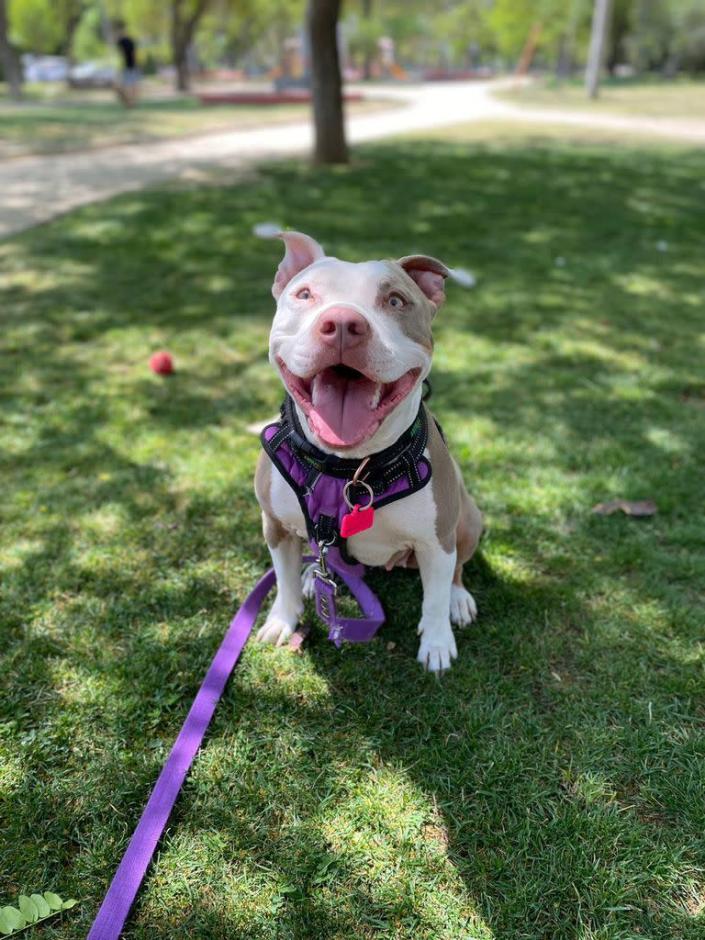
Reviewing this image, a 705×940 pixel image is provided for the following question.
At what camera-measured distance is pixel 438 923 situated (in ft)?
6.51

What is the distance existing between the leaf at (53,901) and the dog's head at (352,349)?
4.96 ft

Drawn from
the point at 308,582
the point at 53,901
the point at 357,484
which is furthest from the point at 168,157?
the point at 53,901

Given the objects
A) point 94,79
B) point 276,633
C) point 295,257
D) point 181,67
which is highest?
point 295,257

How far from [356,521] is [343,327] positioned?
0.72m

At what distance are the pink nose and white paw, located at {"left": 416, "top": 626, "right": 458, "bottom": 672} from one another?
1329 mm

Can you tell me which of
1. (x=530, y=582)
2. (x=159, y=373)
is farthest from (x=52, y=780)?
(x=159, y=373)

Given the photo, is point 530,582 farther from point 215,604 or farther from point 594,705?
point 215,604

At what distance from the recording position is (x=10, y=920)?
1.89 meters

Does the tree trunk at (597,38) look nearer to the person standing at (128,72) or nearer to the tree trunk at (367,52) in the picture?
the person standing at (128,72)

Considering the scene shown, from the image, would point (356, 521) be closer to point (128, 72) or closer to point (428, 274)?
point (428, 274)

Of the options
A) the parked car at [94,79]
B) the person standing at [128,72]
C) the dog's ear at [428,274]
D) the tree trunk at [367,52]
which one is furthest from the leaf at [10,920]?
the tree trunk at [367,52]

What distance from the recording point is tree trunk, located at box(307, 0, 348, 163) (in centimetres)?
1055

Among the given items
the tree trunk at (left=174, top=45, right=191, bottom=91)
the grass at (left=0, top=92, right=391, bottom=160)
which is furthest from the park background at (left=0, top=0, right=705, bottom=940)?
the tree trunk at (left=174, top=45, right=191, bottom=91)

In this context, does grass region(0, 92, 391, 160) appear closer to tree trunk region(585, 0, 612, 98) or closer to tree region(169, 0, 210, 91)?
tree region(169, 0, 210, 91)
